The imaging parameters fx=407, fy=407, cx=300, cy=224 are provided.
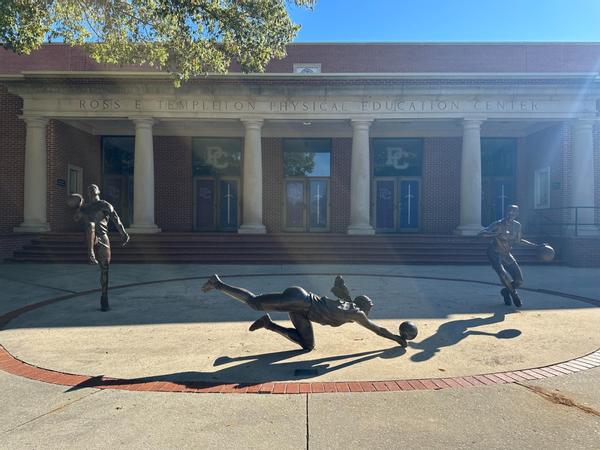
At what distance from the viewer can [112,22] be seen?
10.3m

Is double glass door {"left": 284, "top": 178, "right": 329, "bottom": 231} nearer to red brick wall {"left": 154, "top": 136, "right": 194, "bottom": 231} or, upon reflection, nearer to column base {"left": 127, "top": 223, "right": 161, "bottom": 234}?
red brick wall {"left": 154, "top": 136, "right": 194, "bottom": 231}

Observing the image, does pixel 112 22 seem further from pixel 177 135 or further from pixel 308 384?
pixel 308 384

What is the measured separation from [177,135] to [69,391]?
17238mm

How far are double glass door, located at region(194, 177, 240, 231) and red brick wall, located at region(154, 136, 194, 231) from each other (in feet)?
1.26

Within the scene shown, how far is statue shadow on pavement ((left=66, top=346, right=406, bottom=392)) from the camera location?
3.64 metres

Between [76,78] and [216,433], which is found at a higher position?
[76,78]

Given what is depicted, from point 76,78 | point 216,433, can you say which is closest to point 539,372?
point 216,433

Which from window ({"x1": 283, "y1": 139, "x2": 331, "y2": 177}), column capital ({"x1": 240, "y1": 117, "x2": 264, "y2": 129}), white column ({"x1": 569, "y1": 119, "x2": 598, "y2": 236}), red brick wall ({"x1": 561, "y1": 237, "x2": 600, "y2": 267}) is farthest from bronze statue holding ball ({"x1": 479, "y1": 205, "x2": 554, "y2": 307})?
window ({"x1": 283, "y1": 139, "x2": 331, "y2": 177})

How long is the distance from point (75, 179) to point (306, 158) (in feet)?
34.2

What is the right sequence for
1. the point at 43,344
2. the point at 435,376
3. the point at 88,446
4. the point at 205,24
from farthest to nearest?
the point at 205,24
the point at 43,344
the point at 435,376
the point at 88,446

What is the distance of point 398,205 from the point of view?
1923cm

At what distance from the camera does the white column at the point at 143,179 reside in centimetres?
1535

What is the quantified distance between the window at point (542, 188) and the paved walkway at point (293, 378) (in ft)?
38.6

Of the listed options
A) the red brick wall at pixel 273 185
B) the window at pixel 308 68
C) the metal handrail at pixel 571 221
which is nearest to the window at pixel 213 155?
the red brick wall at pixel 273 185
